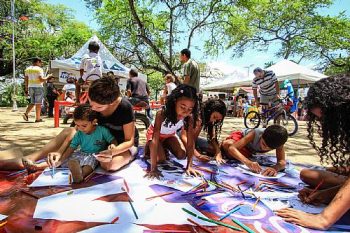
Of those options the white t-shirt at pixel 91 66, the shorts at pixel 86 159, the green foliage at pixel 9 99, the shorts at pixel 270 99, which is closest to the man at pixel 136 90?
the white t-shirt at pixel 91 66

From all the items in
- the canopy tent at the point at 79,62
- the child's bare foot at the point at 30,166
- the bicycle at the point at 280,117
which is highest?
the canopy tent at the point at 79,62

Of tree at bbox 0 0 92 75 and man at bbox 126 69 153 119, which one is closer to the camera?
man at bbox 126 69 153 119

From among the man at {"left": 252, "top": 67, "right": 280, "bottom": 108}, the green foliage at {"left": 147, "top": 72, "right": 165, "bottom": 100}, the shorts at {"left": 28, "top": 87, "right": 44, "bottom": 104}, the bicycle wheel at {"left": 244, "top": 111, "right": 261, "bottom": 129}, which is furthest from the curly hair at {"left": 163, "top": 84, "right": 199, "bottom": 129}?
the green foliage at {"left": 147, "top": 72, "right": 165, "bottom": 100}

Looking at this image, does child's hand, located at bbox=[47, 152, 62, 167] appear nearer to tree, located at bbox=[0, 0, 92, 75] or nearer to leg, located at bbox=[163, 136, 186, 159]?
leg, located at bbox=[163, 136, 186, 159]

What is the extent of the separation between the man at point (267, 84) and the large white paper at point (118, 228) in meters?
5.61

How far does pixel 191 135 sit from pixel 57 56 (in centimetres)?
1992

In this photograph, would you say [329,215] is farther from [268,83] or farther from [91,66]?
[268,83]

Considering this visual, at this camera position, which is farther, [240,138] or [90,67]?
[90,67]

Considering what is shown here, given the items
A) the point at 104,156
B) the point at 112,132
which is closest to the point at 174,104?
Result: the point at 112,132

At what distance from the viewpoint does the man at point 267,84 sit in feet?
21.5

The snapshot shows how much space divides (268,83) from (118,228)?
5691 mm

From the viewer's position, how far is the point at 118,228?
1543 millimetres

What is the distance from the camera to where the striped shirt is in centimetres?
654

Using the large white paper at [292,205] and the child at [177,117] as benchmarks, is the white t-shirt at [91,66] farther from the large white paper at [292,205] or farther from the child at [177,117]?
the large white paper at [292,205]
